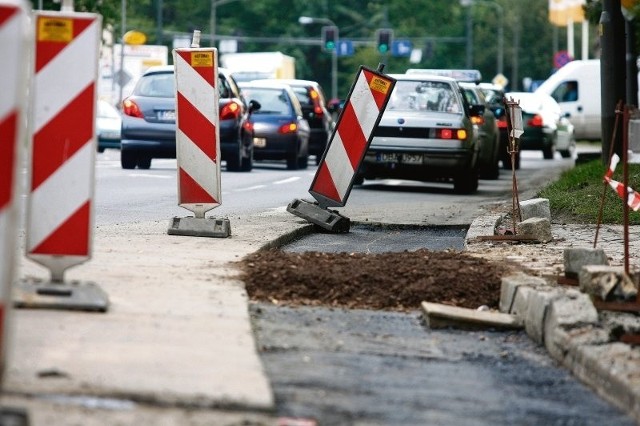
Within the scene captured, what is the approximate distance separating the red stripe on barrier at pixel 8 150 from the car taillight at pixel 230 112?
72.2 ft

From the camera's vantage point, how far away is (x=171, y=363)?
6500mm

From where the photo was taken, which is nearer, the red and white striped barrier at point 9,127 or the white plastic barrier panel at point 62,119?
the red and white striped barrier at point 9,127

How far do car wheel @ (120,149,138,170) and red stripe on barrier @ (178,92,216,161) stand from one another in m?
15.4

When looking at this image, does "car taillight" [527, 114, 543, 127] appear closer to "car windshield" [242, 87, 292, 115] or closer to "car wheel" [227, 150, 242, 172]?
"car windshield" [242, 87, 292, 115]

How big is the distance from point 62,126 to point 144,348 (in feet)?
Answer: 4.54

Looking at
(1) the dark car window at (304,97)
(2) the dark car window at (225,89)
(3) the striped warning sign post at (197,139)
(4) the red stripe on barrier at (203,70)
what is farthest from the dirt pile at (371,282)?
(1) the dark car window at (304,97)

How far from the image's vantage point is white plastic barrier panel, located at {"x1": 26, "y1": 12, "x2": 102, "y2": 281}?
7.68m

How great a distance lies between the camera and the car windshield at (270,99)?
31.8 meters

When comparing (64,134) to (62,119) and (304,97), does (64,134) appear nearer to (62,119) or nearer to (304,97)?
(62,119)

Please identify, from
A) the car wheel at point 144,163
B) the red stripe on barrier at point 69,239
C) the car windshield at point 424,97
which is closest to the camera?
the red stripe on barrier at point 69,239

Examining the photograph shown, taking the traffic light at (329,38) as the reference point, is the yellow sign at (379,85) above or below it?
below

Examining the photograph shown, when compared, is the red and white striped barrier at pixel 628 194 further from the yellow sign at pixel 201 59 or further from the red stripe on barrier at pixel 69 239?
the yellow sign at pixel 201 59

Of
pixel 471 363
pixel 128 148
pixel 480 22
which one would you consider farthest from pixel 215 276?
pixel 480 22

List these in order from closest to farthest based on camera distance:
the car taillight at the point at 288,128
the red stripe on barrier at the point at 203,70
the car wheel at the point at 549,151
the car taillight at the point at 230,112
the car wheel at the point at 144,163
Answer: the red stripe on barrier at the point at 203,70, the car taillight at the point at 230,112, the car wheel at the point at 144,163, the car taillight at the point at 288,128, the car wheel at the point at 549,151
